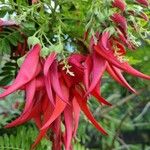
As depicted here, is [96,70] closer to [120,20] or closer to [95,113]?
[120,20]

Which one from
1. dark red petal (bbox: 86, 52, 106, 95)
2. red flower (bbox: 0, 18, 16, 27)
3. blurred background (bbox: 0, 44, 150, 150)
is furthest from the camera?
blurred background (bbox: 0, 44, 150, 150)

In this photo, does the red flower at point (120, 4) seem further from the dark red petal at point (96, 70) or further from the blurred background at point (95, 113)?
the blurred background at point (95, 113)

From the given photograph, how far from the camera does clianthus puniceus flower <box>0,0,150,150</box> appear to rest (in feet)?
3.46

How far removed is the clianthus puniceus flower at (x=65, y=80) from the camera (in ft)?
3.46

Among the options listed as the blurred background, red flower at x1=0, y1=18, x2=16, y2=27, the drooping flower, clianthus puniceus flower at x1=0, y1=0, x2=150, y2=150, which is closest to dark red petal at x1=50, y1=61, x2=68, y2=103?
clianthus puniceus flower at x1=0, y1=0, x2=150, y2=150

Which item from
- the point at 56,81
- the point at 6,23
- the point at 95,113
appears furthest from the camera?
the point at 95,113

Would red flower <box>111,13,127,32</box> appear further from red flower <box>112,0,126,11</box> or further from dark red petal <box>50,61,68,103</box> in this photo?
dark red petal <box>50,61,68,103</box>

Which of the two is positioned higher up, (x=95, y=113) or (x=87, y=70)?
(x=87, y=70)

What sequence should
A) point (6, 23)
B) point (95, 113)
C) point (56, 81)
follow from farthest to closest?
point (95, 113) < point (6, 23) < point (56, 81)

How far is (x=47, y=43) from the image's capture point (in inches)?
48.9

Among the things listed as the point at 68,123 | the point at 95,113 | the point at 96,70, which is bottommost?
the point at 95,113

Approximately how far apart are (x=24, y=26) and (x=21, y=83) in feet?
0.84

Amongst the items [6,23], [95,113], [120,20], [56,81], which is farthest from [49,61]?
[95,113]

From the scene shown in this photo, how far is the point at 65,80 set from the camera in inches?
43.4
